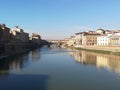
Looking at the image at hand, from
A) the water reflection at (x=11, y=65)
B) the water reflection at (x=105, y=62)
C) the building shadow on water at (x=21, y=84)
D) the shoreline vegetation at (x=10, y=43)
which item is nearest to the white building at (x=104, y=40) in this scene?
the shoreline vegetation at (x=10, y=43)

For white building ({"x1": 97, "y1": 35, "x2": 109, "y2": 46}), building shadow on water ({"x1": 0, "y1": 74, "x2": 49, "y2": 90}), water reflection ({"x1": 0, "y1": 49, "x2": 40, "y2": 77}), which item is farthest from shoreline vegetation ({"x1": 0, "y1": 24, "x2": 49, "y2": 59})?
building shadow on water ({"x1": 0, "y1": 74, "x2": 49, "y2": 90})

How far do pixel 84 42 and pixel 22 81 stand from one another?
74.3 metres

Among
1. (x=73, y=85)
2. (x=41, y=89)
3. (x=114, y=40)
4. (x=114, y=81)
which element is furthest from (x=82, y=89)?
(x=114, y=40)

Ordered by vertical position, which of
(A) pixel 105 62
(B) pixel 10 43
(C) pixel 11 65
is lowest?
(A) pixel 105 62

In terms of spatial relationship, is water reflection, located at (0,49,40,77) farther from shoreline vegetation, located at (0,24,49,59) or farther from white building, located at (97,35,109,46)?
white building, located at (97,35,109,46)

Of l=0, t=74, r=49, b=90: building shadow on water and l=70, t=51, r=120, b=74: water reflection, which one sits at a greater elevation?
l=0, t=74, r=49, b=90: building shadow on water

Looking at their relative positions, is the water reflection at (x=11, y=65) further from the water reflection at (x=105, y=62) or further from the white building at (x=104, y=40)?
the white building at (x=104, y=40)

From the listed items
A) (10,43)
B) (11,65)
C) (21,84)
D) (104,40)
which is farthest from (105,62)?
(104,40)

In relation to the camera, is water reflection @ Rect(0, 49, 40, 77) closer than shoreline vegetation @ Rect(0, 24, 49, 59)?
Yes

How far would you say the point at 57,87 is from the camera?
677 inches

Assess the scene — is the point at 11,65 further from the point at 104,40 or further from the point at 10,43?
the point at 104,40

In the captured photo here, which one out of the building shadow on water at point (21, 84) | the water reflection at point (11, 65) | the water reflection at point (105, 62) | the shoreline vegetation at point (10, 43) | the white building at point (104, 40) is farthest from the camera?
the white building at point (104, 40)

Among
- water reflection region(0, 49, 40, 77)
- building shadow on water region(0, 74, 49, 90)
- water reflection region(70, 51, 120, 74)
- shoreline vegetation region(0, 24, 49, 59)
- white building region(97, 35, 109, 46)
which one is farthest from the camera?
white building region(97, 35, 109, 46)

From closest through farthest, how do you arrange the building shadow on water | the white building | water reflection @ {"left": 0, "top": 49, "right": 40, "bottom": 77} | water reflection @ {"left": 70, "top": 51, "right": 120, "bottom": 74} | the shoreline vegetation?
the building shadow on water, water reflection @ {"left": 0, "top": 49, "right": 40, "bottom": 77}, water reflection @ {"left": 70, "top": 51, "right": 120, "bottom": 74}, the shoreline vegetation, the white building
